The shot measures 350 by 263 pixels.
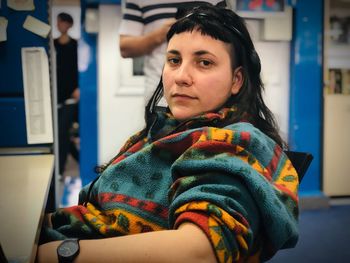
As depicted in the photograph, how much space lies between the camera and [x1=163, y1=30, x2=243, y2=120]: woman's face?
87 centimetres

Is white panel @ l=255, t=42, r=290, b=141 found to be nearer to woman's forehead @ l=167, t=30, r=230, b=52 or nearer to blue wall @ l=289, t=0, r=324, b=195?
blue wall @ l=289, t=0, r=324, b=195

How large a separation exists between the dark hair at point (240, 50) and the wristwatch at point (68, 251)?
400 mm

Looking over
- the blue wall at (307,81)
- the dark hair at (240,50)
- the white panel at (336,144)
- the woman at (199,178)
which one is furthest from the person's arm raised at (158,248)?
the white panel at (336,144)

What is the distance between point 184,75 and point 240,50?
15 cm

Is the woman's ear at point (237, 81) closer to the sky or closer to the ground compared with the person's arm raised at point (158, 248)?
closer to the sky

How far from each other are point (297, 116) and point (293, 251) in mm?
956

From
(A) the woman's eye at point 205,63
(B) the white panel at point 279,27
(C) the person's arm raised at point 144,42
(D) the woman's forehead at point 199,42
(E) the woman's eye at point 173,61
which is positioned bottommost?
(A) the woman's eye at point 205,63

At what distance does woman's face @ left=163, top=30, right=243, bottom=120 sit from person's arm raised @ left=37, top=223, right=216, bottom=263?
340mm

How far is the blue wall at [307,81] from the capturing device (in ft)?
8.92

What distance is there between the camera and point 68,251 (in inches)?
24.5

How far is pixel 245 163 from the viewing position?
65 cm

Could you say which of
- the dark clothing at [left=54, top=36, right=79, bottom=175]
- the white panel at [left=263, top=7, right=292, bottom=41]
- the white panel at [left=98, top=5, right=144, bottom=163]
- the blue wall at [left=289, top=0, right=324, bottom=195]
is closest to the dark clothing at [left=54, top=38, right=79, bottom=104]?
the dark clothing at [left=54, top=36, right=79, bottom=175]

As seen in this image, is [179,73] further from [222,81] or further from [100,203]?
[100,203]

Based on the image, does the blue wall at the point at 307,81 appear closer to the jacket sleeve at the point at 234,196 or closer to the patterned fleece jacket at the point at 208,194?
the patterned fleece jacket at the point at 208,194
